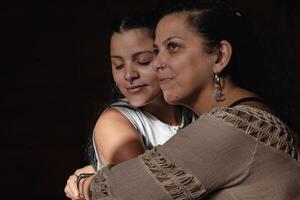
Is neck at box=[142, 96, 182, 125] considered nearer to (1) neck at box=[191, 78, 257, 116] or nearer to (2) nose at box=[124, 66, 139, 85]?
(2) nose at box=[124, 66, 139, 85]

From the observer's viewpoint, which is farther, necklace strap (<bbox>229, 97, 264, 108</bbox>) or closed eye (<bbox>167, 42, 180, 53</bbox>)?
closed eye (<bbox>167, 42, 180, 53</bbox>)

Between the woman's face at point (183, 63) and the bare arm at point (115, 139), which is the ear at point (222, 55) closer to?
the woman's face at point (183, 63)

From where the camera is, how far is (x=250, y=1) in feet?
12.0

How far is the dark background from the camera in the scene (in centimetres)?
361

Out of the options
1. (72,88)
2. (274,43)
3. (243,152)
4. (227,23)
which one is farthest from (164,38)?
(72,88)

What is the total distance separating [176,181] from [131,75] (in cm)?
72

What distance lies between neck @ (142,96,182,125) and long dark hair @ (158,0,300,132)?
489mm

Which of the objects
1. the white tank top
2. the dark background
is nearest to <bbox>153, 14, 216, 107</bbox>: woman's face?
the white tank top

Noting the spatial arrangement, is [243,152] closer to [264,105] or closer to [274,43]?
[264,105]

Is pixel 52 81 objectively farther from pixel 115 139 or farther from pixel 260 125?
pixel 260 125

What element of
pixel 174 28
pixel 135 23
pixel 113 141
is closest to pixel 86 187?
pixel 113 141

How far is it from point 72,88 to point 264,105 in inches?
93.0

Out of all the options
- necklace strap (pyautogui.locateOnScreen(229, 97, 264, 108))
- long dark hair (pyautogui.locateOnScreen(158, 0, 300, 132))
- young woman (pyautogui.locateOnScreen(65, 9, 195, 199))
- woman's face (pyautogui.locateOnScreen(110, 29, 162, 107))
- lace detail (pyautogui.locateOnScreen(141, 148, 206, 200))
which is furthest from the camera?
woman's face (pyautogui.locateOnScreen(110, 29, 162, 107))

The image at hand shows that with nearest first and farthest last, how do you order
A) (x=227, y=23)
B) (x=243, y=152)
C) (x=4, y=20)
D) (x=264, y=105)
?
1. (x=243, y=152)
2. (x=264, y=105)
3. (x=227, y=23)
4. (x=4, y=20)
